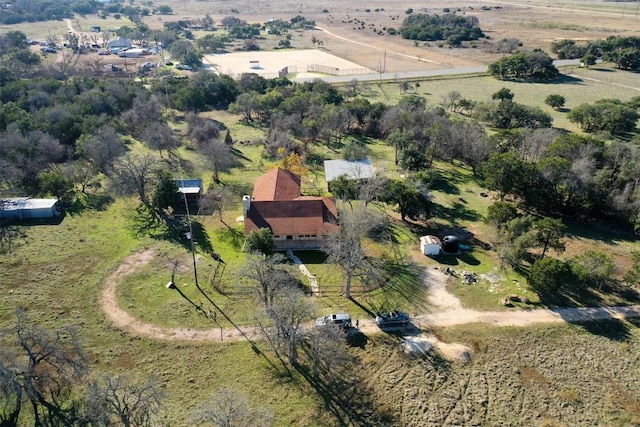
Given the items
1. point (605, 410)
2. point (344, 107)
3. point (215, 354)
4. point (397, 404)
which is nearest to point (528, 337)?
point (605, 410)

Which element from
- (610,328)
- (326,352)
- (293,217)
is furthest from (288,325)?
(610,328)

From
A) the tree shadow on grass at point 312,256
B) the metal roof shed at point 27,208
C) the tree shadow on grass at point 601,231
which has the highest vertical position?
the metal roof shed at point 27,208

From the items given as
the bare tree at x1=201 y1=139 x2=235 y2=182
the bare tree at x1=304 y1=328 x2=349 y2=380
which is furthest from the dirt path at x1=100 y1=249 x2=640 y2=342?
the bare tree at x1=201 y1=139 x2=235 y2=182

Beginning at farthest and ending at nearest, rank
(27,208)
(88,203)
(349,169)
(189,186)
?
(349,169) < (189,186) < (88,203) < (27,208)

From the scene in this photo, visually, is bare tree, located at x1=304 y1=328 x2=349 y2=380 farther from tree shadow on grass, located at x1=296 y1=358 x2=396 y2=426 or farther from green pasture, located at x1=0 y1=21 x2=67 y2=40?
green pasture, located at x1=0 y1=21 x2=67 y2=40

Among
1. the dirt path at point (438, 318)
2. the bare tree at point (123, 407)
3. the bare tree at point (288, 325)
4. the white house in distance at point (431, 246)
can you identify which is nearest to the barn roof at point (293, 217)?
the white house in distance at point (431, 246)

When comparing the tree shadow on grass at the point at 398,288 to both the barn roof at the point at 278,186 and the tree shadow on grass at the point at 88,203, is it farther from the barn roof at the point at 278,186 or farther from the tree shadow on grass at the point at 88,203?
the tree shadow on grass at the point at 88,203

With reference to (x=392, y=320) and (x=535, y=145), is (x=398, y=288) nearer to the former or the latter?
(x=392, y=320)
